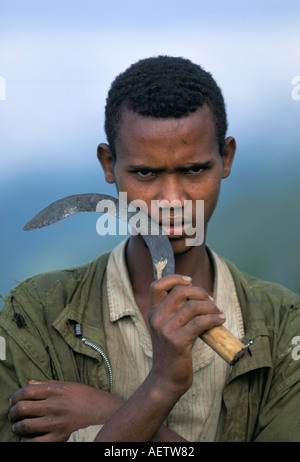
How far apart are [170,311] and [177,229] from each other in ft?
1.25

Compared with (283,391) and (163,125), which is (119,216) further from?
(283,391)

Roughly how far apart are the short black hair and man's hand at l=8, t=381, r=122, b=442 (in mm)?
730

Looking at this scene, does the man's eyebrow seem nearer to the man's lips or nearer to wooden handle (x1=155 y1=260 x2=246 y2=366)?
the man's lips

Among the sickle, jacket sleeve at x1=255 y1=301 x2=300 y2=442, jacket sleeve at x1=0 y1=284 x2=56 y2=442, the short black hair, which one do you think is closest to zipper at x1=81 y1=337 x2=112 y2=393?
jacket sleeve at x1=0 y1=284 x2=56 y2=442

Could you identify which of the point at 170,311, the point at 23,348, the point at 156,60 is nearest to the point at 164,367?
the point at 170,311

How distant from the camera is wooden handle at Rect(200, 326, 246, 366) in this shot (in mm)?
1697

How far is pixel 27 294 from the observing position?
229cm

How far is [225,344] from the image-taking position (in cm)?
173

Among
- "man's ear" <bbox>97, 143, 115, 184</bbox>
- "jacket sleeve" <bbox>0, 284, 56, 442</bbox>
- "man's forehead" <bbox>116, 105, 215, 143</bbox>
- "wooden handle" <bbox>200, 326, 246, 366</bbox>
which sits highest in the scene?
"man's forehead" <bbox>116, 105, 215, 143</bbox>

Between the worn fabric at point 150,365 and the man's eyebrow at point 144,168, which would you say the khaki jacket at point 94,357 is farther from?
the man's eyebrow at point 144,168

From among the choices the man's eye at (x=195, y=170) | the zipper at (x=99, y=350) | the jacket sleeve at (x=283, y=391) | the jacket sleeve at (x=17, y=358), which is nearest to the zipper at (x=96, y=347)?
the zipper at (x=99, y=350)

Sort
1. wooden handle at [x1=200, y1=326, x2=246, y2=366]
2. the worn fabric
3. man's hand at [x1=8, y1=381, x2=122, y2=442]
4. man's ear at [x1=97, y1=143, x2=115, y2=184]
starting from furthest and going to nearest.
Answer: man's ear at [x1=97, y1=143, x2=115, y2=184], the worn fabric, man's hand at [x1=8, y1=381, x2=122, y2=442], wooden handle at [x1=200, y1=326, x2=246, y2=366]

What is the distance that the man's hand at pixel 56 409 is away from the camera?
6.49 ft
